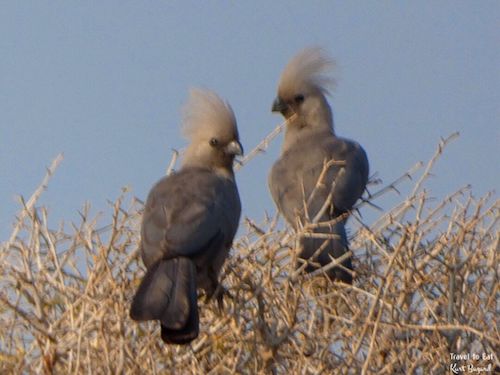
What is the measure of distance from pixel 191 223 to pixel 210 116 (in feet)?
4.29

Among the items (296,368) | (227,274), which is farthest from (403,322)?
(227,274)

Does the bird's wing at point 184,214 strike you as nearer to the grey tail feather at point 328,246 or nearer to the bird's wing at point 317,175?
the grey tail feather at point 328,246

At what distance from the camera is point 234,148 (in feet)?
26.7

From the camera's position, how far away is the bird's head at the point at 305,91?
10.1 metres

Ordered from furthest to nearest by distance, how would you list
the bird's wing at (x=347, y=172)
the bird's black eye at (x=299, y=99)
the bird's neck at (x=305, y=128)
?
1. the bird's black eye at (x=299, y=99)
2. the bird's neck at (x=305, y=128)
3. the bird's wing at (x=347, y=172)

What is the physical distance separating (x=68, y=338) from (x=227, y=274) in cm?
143

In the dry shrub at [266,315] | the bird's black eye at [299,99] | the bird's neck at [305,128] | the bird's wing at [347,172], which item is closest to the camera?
the dry shrub at [266,315]

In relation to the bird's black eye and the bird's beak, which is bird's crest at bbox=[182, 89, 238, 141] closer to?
the bird's beak

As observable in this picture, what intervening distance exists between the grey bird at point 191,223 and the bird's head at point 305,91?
1.94m

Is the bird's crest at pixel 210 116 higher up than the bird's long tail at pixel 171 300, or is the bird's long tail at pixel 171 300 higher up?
the bird's crest at pixel 210 116

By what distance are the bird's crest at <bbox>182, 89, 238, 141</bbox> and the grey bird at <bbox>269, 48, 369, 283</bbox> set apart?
603 mm

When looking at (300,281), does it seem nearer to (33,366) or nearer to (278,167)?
(33,366)

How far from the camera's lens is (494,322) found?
6.14 m

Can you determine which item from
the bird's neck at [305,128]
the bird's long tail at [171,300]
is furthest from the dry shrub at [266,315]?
the bird's neck at [305,128]
